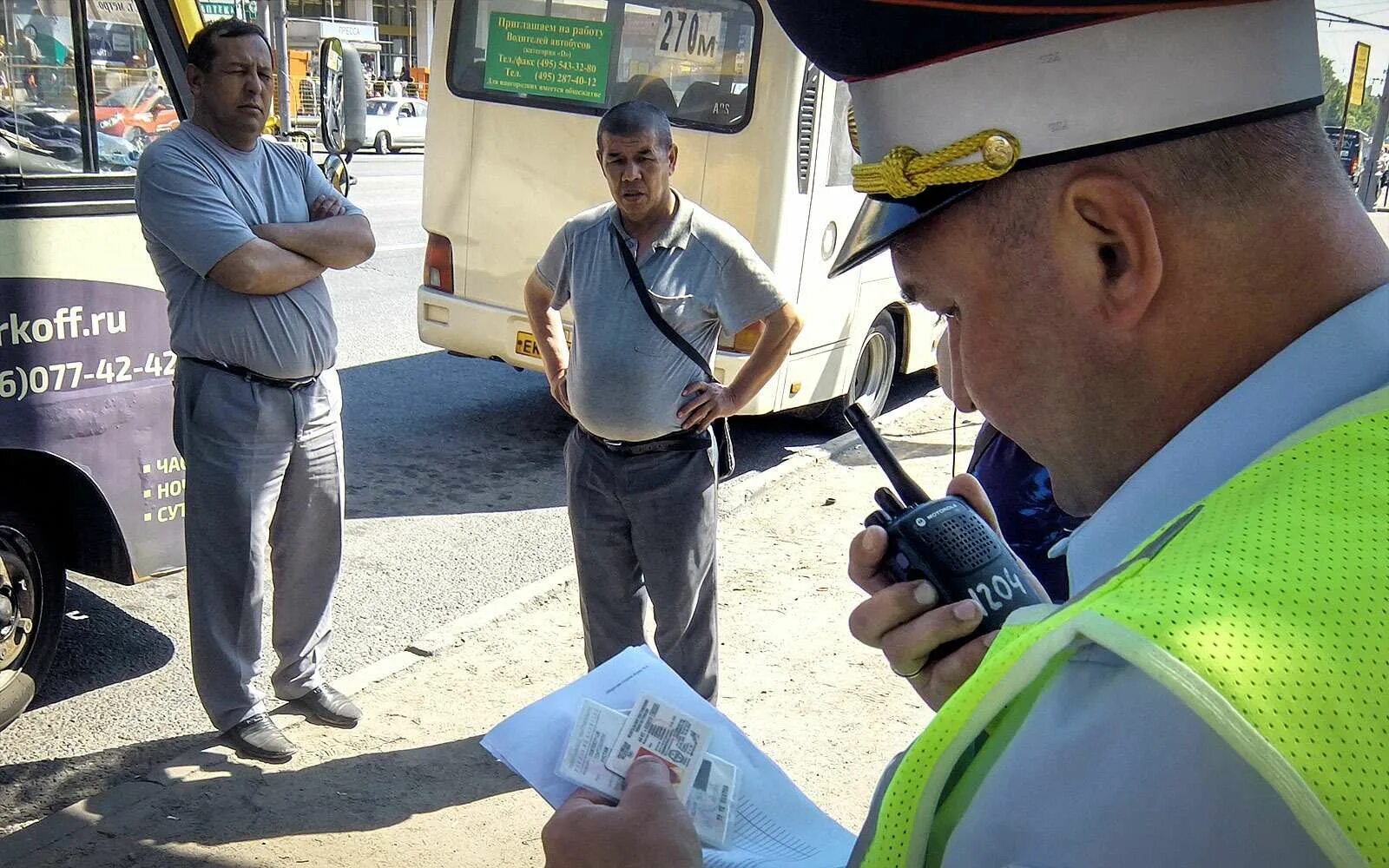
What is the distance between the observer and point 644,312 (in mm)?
3840

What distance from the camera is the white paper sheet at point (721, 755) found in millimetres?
1425

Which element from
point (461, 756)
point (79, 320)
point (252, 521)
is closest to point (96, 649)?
point (252, 521)

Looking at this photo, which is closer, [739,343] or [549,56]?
[739,343]

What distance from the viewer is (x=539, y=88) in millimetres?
7293

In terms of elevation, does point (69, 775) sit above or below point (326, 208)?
below

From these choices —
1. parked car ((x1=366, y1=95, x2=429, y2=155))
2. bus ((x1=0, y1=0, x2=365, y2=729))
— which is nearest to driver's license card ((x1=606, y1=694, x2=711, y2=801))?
bus ((x1=0, y1=0, x2=365, y2=729))

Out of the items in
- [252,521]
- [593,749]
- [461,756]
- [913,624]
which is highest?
[913,624]

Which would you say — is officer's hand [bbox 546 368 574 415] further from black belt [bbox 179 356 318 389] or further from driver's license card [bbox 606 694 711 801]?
driver's license card [bbox 606 694 711 801]

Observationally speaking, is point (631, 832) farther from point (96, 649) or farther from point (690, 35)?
point (690, 35)

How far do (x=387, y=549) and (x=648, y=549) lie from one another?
7.77ft

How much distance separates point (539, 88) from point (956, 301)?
6.67 meters

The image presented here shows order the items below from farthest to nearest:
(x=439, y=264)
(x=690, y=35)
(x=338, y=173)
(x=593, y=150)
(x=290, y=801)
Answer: (x=439, y=264), (x=593, y=150), (x=690, y=35), (x=338, y=173), (x=290, y=801)

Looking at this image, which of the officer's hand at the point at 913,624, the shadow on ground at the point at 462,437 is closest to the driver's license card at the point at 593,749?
the officer's hand at the point at 913,624

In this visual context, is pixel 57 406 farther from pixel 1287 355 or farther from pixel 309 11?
pixel 309 11
